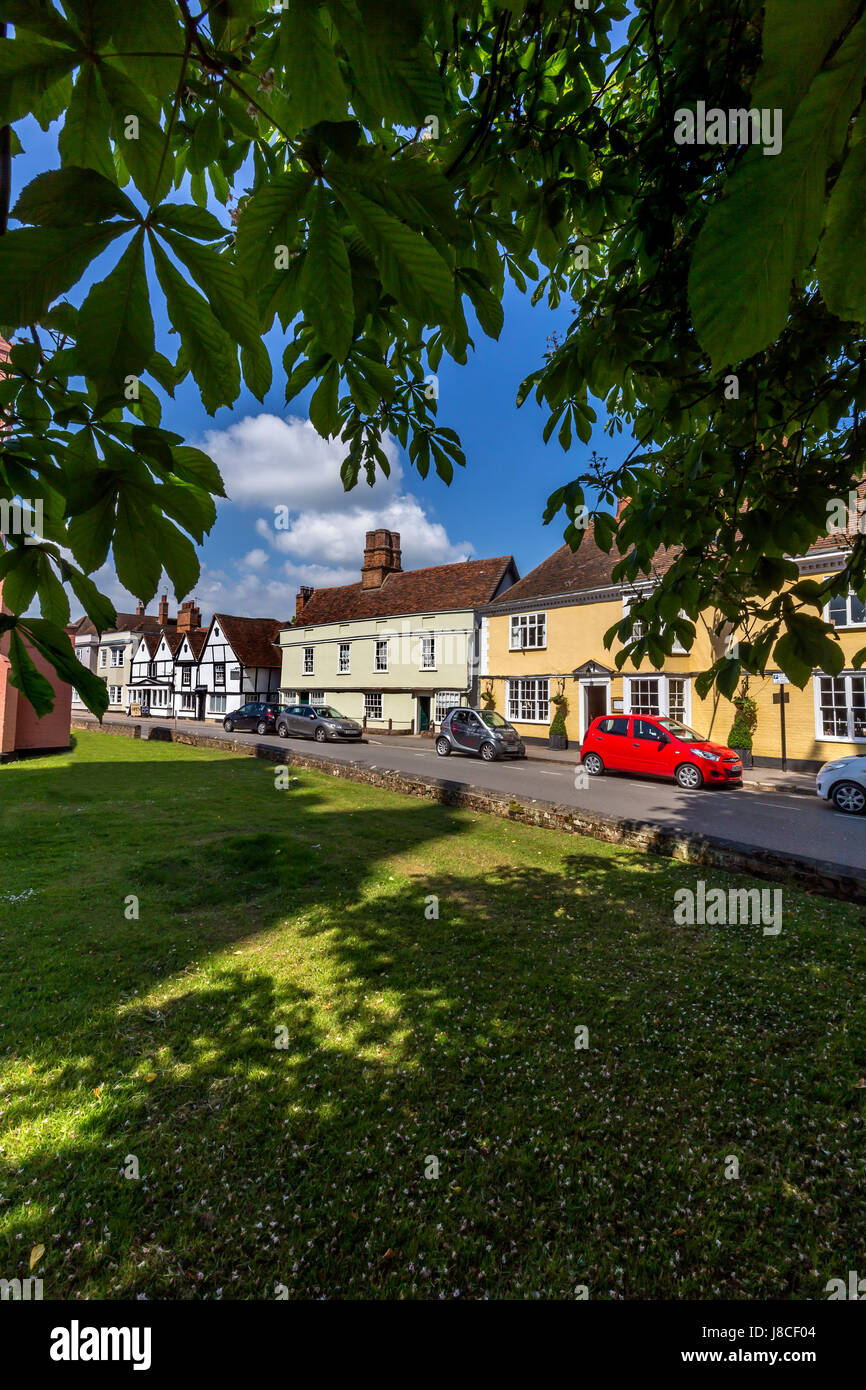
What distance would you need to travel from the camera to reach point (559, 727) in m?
24.5

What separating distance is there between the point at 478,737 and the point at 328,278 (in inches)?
814

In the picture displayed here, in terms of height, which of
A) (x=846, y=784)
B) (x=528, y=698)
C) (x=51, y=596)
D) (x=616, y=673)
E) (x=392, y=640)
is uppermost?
(x=392, y=640)

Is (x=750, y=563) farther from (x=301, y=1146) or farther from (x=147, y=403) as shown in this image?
(x=301, y=1146)

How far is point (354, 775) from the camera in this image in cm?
1560

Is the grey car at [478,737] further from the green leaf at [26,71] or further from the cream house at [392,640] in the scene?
the green leaf at [26,71]

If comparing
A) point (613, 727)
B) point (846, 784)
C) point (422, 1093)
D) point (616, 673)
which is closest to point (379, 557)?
point (616, 673)

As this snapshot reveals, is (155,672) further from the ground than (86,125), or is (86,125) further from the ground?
(155,672)

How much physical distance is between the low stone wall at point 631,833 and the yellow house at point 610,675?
283 inches

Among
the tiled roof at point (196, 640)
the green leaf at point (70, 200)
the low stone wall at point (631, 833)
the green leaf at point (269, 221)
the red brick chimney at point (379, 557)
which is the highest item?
the red brick chimney at point (379, 557)

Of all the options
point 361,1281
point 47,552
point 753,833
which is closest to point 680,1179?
point 361,1281

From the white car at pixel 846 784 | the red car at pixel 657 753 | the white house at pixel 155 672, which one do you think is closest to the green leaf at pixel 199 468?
the white car at pixel 846 784

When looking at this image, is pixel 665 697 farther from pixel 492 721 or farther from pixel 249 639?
pixel 249 639

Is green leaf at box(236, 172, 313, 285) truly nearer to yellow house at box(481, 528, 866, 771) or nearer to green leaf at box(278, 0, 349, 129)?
green leaf at box(278, 0, 349, 129)

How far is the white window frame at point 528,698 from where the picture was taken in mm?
26109
